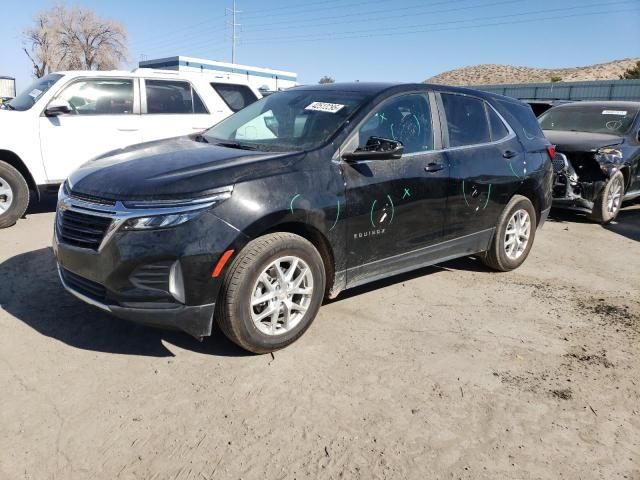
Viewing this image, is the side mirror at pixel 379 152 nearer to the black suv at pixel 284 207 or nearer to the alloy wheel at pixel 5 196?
the black suv at pixel 284 207

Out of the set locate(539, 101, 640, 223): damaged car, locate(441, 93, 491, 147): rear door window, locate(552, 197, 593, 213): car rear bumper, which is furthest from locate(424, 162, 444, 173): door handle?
locate(552, 197, 593, 213): car rear bumper

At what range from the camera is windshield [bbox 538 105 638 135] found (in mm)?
8301

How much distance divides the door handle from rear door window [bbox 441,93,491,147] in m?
0.30

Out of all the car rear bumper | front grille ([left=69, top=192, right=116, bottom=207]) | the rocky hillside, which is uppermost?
the rocky hillside

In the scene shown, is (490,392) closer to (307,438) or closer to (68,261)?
(307,438)

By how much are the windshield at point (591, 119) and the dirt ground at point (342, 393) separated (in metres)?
4.76

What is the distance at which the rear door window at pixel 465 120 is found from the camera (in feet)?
14.8

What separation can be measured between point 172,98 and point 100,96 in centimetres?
98

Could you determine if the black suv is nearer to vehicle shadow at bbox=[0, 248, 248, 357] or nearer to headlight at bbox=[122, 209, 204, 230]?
headlight at bbox=[122, 209, 204, 230]

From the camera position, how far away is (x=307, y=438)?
2.61 m

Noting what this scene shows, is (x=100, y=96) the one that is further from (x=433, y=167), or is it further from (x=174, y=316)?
(x=174, y=316)

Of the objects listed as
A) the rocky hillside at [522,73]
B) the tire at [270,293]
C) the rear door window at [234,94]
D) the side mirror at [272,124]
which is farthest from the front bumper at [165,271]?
the rocky hillside at [522,73]

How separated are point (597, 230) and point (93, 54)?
61.7 metres

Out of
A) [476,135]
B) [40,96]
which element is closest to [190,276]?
[476,135]
